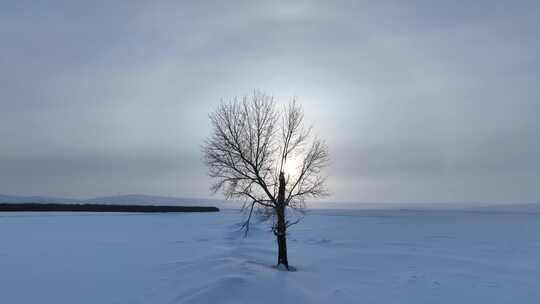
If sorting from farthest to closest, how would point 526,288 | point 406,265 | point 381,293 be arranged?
point 406,265
point 526,288
point 381,293

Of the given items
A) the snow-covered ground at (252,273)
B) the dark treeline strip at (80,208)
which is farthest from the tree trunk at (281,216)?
the dark treeline strip at (80,208)

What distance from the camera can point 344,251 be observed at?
33406 mm

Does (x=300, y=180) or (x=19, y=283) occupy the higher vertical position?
(x=300, y=180)

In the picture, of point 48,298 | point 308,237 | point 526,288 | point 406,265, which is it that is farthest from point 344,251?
point 48,298

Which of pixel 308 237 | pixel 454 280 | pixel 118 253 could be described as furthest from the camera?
pixel 308 237

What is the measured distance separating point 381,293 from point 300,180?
22.6 feet

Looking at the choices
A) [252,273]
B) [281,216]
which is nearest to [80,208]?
[281,216]

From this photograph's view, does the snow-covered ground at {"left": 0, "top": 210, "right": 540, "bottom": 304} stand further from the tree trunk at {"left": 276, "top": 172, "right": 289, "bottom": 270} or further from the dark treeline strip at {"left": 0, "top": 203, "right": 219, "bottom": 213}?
the dark treeline strip at {"left": 0, "top": 203, "right": 219, "bottom": 213}

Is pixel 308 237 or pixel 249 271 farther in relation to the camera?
pixel 308 237

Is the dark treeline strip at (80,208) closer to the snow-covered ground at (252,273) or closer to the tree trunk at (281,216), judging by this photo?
the snow-covered ground at (252,273)

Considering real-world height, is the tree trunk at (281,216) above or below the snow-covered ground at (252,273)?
above

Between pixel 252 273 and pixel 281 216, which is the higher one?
pixel 281 216

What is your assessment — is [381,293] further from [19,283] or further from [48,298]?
[19,283]

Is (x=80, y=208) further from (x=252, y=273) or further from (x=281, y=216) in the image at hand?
(x=252, y=273)
